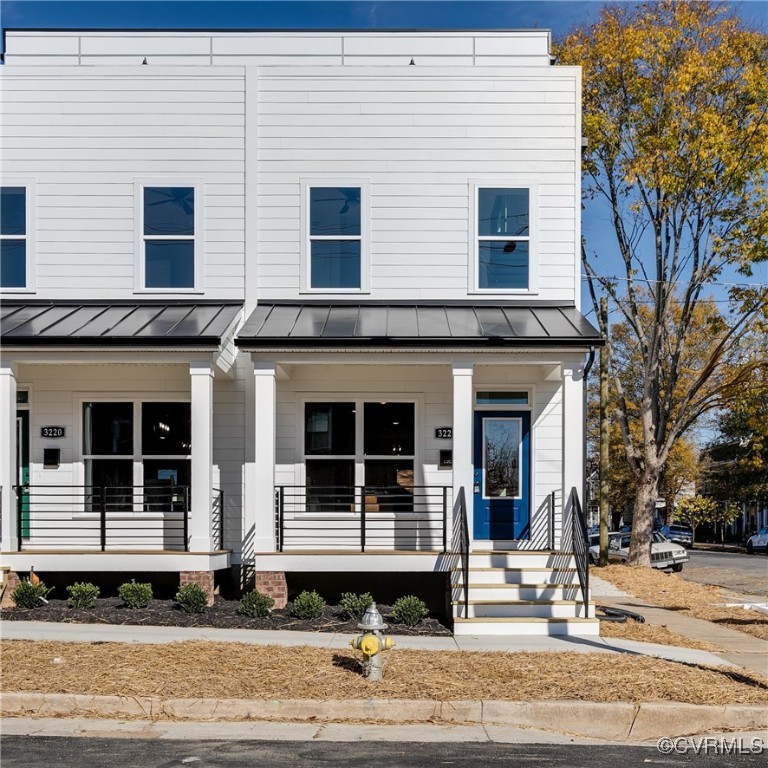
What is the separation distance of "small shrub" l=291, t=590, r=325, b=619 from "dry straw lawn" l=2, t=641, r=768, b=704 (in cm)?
199

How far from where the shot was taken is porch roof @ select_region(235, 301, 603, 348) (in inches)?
496

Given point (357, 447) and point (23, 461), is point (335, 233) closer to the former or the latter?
point (357, 447)

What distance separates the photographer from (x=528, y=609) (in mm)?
11734

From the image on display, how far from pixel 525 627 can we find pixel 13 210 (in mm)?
10356

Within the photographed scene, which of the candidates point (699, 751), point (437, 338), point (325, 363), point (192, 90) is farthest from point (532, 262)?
point (699, 751)

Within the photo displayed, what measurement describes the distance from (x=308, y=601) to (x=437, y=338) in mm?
4030

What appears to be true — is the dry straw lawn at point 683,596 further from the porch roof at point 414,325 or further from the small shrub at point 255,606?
the small shrub at point 255,606

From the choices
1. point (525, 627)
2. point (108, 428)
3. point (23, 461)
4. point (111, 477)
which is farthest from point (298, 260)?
point (525, 627)

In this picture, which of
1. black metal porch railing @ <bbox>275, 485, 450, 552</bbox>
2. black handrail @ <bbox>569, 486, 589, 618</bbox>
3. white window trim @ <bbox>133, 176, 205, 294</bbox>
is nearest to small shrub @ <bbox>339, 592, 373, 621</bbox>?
black metal porch railing @ <bbox>275, 485, 450, 552</bbox>

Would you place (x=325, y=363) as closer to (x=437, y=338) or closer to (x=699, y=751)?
(x=437, y=338)

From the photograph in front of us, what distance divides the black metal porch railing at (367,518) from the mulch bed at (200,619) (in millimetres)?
1963

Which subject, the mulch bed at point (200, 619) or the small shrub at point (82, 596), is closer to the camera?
the mulch bed at point (200, 619)

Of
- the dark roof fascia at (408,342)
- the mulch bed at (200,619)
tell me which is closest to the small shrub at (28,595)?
the mulch bed at (200,619)

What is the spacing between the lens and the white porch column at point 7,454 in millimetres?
12594
